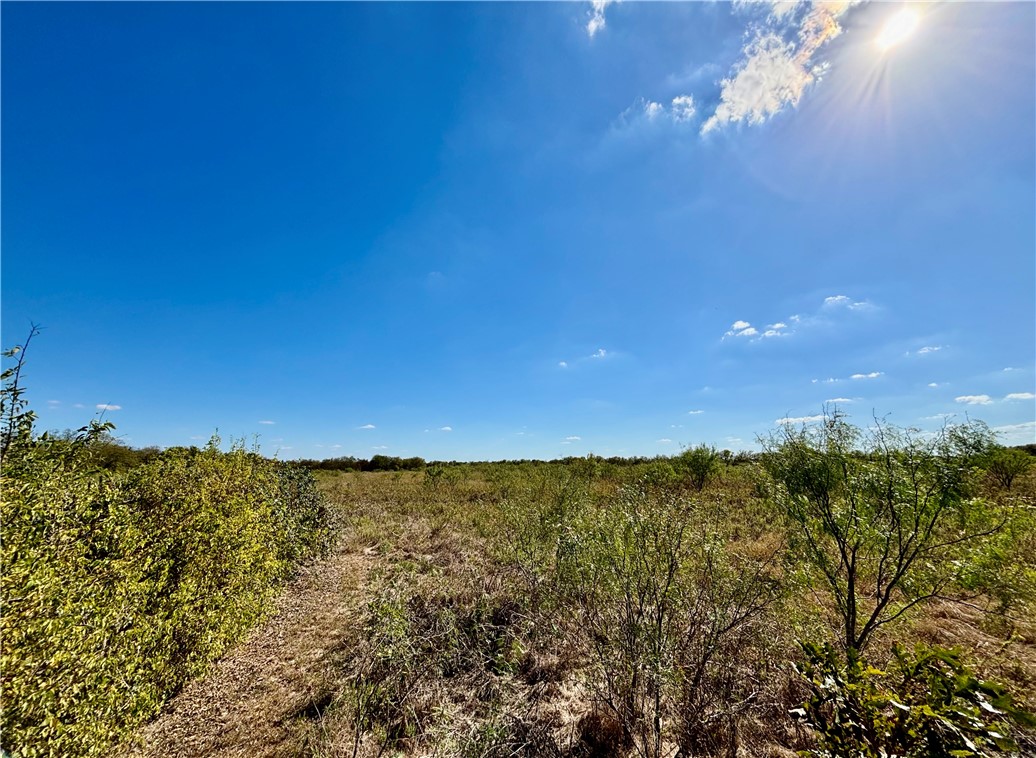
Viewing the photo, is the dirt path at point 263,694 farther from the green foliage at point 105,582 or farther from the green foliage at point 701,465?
the green foliage at point 701,465

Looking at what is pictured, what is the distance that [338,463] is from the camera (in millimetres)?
41219

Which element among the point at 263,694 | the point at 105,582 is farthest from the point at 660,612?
the point at 105,582

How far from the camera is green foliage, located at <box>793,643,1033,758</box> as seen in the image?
135cm

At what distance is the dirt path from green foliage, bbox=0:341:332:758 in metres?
0.35

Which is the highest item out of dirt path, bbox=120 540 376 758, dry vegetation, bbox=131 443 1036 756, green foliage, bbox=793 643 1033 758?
green foliage, bbox=793 643 1033 758

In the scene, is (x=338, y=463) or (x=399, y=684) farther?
(x=338, y=463)

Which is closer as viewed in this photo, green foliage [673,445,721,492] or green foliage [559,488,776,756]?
green foliage [559,488,776,756]

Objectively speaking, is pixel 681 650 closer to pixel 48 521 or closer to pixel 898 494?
pixel 898 494

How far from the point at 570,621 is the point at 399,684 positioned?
2363mm

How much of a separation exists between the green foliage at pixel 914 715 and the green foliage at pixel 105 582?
466 centimetres

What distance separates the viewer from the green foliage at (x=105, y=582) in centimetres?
266

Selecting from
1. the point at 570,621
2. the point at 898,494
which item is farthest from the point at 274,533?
the point at 898,494

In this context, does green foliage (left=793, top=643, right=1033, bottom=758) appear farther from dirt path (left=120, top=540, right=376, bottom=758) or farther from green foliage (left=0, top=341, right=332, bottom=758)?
dirt path (left=120, top=540, right=376, bottom=758)

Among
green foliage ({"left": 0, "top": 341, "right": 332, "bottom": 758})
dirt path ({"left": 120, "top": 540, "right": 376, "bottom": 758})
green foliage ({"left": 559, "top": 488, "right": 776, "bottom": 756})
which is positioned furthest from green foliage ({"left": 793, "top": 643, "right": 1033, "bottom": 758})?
dirt path ({"left": 120, "top": 540, "right": 376, "bottom": 758})
